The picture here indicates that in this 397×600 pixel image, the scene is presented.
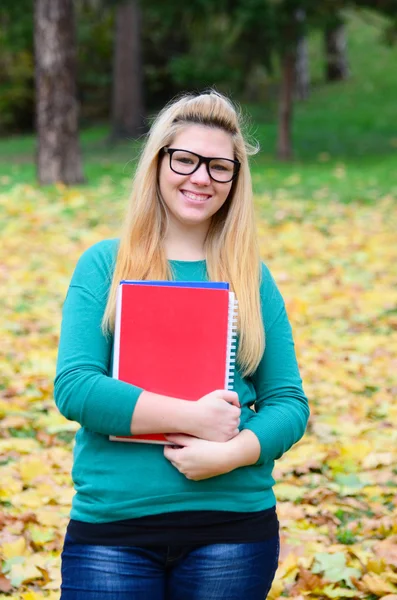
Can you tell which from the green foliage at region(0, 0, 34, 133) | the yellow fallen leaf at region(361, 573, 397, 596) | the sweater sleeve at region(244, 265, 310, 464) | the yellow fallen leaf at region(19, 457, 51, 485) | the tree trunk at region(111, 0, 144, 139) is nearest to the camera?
the sweater sleeve at region(244, 265, 310, 464)

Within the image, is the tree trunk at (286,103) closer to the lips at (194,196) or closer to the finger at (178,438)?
the lips at (194,196)

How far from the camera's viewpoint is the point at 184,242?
2287mm

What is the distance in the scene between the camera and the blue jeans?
77.1 inches

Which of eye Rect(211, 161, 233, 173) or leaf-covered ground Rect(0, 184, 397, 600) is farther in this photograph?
leaf-covered ground Rect(0, 184, 397, 600)

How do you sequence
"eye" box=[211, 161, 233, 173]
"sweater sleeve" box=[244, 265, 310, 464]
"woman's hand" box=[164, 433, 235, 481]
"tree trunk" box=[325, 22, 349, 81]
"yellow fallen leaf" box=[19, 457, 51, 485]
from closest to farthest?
"woman's hand" box=[164, 433, 235, 481], "sweater sleeve" box=[244, 265, 310, 464], "eye" box=[211, 161, 233, 173], "yellow fallen leaf" box=[19, 457, 51, 485], "tree trunk" box=[325, 22, 349, 81]

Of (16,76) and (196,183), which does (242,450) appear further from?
(16,76)

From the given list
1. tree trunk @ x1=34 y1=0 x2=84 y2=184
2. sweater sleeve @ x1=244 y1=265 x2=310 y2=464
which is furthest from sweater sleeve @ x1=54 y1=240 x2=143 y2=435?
tree trunk @ x1=34 y1=0 x2=84 y2=184

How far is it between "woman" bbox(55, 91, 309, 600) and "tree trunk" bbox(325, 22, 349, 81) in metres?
26.9

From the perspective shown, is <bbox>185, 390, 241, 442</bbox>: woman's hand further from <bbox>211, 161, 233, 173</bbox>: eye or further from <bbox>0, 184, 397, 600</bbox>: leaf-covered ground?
<bbox>0, 184, 397, 600</bbox>: leaf-covered ground

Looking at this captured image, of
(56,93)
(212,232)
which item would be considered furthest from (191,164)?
(56,93)

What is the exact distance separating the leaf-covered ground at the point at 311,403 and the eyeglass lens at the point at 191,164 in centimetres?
143

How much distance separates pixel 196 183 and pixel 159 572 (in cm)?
91

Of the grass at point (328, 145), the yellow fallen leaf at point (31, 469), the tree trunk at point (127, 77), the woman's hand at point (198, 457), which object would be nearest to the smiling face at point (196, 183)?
the woman's hand at point (198, 457)

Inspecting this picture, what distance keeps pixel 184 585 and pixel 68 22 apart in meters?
10.5
